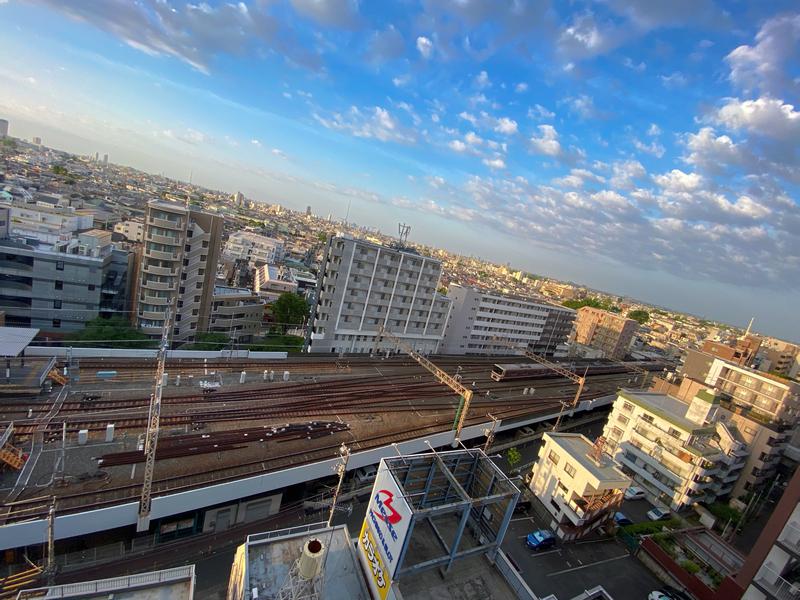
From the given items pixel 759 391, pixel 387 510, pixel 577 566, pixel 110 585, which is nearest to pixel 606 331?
pixel 759 391

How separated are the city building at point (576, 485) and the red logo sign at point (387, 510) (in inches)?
579

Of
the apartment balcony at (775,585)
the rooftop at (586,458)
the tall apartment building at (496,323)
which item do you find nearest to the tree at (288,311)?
the tall apartment building at (496,323)

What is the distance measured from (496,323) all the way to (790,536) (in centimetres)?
3555

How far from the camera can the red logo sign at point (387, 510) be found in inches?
311

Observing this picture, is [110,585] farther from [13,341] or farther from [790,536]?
[790,536]

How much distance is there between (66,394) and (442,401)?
22.8 metres

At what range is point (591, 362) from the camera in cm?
5481

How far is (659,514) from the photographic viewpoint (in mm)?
22453

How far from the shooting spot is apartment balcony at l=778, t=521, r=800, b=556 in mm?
13283

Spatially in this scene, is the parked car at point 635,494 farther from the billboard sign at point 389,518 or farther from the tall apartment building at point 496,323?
the tall apartment building at point 496,323

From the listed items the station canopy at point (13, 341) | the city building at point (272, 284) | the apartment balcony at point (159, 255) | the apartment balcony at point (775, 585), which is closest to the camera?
the apartment balcony at point (775, 585)

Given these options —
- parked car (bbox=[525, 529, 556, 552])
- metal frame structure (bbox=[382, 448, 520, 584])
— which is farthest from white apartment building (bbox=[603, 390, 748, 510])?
metal frame structure (bbox=[382, 448, 520, 584])

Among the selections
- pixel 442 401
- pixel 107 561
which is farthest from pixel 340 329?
pixel 107 561

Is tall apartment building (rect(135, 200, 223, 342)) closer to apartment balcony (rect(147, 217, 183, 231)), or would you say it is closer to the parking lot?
apartment balcony (rect(147, 217, 183, 231))
